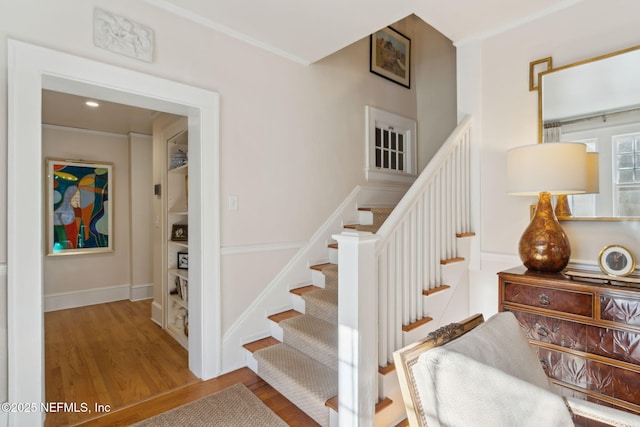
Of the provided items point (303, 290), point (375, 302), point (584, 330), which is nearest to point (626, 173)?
point (584, 330)

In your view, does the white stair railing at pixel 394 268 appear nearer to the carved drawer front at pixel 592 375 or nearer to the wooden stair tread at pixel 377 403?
the wooden stair tread at pixel 377 403

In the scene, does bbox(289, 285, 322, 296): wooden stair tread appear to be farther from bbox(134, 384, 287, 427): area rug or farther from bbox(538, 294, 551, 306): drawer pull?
bbox(538, 294, 551, 306): drawer pull

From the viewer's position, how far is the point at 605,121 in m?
1.82

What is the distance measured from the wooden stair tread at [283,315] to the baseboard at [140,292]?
296 cm

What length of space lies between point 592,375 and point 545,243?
670 mm

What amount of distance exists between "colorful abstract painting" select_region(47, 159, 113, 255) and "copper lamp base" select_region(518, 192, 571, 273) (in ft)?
16.1

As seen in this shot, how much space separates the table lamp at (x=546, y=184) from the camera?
1.66 m

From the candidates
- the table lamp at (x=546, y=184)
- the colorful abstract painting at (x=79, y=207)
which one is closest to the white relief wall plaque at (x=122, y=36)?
the table lamp at (x=546, y=184)

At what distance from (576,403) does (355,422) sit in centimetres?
91

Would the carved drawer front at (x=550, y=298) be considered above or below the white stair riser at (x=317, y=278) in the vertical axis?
above

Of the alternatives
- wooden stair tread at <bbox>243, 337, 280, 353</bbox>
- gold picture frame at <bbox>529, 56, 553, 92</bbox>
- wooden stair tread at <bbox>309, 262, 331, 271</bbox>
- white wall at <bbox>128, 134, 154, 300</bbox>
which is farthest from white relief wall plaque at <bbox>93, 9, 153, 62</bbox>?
white wall at <bbox>128, 134, 154, 300</bbox>

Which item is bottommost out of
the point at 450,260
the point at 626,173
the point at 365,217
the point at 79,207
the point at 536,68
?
the point at 450,260

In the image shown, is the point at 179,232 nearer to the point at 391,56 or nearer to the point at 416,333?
the point at 416,333

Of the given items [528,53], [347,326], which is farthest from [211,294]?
[528,53]
